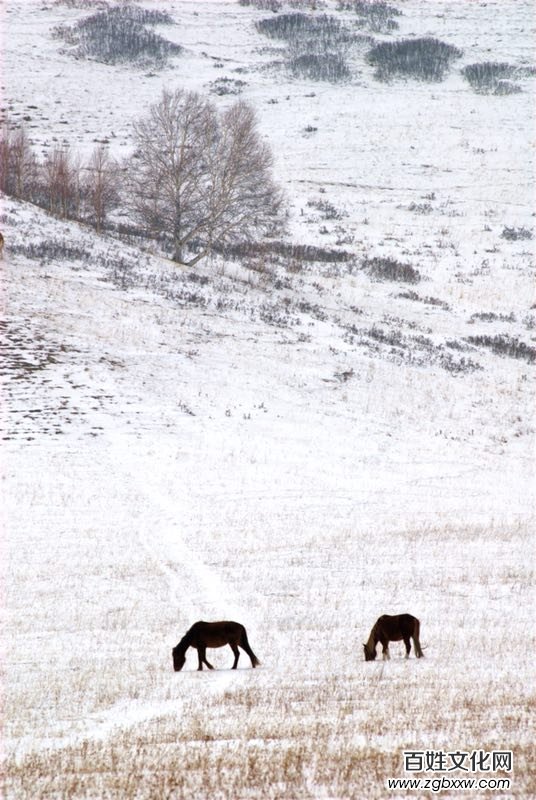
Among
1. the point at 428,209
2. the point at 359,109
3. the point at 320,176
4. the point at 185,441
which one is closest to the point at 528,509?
the point at 185,441

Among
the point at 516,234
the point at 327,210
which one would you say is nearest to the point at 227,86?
the point at 327,210

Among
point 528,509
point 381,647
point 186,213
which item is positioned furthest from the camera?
point 186,213

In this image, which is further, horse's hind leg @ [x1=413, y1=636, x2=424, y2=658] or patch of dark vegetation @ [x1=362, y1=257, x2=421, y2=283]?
patch of dark vegetation @ [x1=362, y1=257, x2=421, y2=283]

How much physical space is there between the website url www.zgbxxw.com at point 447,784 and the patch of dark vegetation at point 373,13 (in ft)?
488

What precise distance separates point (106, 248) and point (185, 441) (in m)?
23.2

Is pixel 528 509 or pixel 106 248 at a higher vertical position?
pixel 106 248

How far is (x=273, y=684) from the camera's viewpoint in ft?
29.5

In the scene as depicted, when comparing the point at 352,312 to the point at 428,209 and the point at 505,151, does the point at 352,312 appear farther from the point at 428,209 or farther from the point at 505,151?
the point at 505,151

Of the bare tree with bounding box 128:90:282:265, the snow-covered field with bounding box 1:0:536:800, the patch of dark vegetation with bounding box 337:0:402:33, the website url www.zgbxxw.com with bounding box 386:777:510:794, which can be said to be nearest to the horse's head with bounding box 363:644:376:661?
the snow-covered field with bounding box 1:0:536:800

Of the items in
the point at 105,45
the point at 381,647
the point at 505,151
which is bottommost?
the point at 381,647

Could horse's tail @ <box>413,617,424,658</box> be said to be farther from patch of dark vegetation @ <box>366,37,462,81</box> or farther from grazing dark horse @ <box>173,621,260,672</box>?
patch of dark vegetation @ <box>366,37,462,81</box>

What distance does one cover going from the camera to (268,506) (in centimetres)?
2020

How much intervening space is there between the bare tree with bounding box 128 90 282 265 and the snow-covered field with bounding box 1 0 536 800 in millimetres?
2788

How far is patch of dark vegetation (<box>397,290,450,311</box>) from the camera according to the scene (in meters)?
45.7
